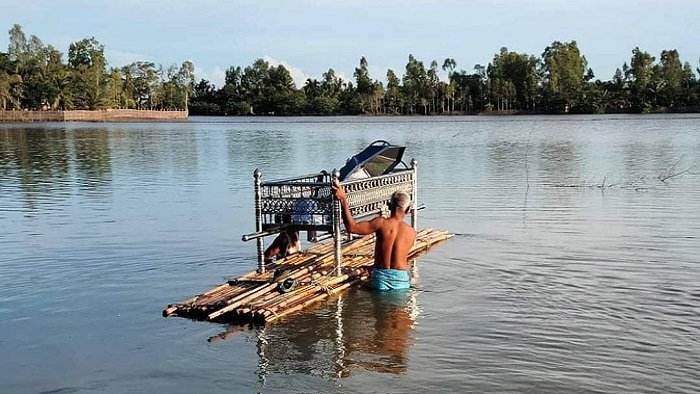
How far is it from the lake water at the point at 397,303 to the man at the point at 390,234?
0.35 m

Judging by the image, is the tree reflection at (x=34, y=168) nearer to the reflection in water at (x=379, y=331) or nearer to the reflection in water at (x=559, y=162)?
the reflection in water at (x=379, y=331)

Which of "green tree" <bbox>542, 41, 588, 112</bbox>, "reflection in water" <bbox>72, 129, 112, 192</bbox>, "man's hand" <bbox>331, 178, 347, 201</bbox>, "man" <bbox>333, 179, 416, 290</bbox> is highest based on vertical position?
"green tree" <bbox>542, 41, 588, 112</bbox>

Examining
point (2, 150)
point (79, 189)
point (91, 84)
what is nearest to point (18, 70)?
point (91, 84)

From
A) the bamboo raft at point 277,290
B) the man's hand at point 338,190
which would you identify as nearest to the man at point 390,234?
the man's hand at point 338,190

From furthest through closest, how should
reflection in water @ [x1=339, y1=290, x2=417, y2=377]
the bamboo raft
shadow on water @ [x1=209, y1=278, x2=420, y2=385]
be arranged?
the bamboo raft, reflection in water @ [x1=339, y1=290, x2=417, y2=377], shadow on water @ [x1=209, y1=278, x2=420, y2=385]

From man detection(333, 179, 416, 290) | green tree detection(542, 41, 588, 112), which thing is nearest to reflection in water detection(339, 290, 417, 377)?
man detection(333, 179, 416, 290)

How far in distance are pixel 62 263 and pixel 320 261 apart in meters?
5.22

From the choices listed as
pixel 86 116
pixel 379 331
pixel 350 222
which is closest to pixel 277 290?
pixel 350 222

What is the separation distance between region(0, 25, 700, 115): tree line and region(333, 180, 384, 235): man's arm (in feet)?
400

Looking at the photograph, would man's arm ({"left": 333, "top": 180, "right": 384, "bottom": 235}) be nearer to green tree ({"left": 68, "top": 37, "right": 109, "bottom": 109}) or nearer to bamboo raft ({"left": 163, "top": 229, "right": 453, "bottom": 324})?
bamboo raft ({"left": 163, "top": 229, "right": 453, "bottom": 324})

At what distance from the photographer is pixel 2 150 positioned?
51.4 m

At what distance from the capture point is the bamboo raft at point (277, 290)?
10.4 m

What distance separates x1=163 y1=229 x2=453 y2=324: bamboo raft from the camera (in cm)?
1036

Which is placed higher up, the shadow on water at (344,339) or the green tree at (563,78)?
the green tree at (563,78)
